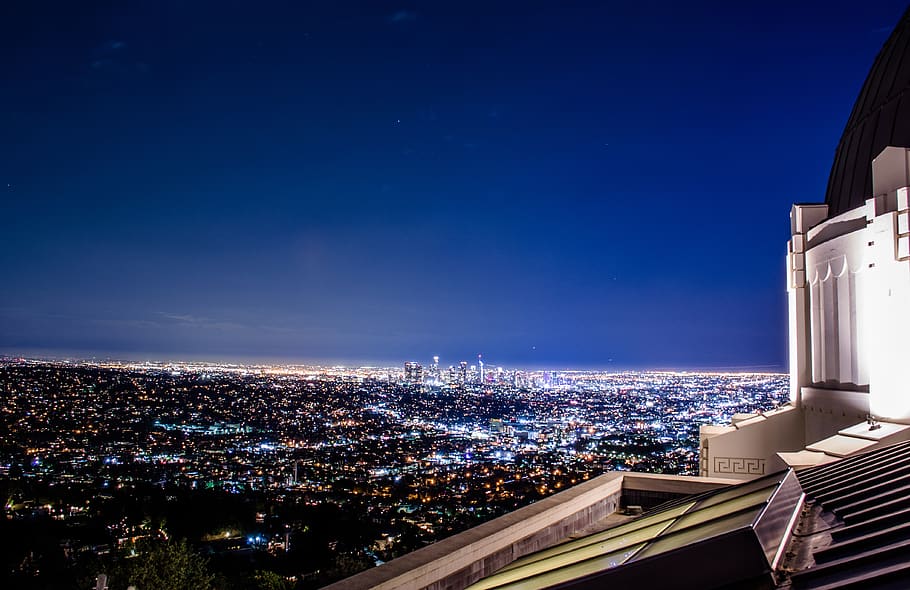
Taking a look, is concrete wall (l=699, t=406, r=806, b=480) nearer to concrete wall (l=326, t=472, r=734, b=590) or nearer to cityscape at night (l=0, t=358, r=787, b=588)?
concrete wall (l=326, t=472, r=734, b=590)

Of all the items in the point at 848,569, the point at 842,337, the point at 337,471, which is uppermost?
the point at 842,337

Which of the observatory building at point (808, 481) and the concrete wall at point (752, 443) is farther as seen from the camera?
the concrete wall at point (752, 443)

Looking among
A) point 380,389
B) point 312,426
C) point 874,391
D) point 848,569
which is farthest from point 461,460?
point 380,389

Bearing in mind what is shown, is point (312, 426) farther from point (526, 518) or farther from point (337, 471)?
point (526, 518)

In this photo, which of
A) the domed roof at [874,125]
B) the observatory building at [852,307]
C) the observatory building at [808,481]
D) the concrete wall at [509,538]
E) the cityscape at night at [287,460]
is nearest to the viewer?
the observatory building at [808,481]

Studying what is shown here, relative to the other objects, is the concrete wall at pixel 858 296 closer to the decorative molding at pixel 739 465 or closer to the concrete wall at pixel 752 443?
the concrete wall at pixel 752 443

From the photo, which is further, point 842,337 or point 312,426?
point 312,426

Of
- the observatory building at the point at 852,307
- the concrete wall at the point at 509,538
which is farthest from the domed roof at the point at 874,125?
the concrete wall at the point at 509,538
